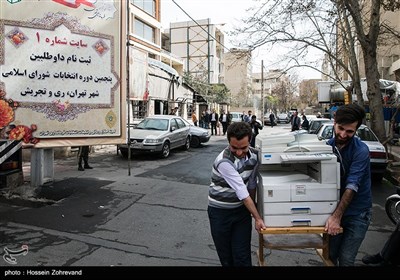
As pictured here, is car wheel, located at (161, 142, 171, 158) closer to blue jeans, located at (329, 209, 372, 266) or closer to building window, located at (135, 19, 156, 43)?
blue jeans, located at (329, 209, 372, 266)

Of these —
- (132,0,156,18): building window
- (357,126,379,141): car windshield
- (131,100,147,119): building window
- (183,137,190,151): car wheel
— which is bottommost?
(183,137,190,151): car wheel

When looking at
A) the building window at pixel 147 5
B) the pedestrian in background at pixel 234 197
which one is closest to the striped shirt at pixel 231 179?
the pedestrian in background at pixel 234 197

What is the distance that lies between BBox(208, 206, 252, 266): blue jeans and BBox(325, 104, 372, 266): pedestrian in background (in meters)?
0.67

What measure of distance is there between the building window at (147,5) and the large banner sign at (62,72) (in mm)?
19995

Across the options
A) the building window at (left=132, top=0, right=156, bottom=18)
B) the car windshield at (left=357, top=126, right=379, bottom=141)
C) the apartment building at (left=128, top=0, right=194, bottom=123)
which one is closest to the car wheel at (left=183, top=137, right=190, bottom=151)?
the apartment building at (left=128, top=0, right=194, bottom=123)

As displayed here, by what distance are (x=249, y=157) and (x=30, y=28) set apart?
630 cm

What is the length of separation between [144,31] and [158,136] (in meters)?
17.9

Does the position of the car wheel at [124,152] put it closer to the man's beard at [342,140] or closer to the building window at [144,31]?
the man's beard at [342,140]

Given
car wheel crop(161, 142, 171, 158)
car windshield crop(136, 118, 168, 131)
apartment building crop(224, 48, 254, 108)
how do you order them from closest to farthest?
1. car wheel crop(161, 142, 171, 158)
2. car windshield crop(136, 118, 168, 131)
3. apartment building crop(224, 48, 254, 108)

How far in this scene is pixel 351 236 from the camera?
9.09ft

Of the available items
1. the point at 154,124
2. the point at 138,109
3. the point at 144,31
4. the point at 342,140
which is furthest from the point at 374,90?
the point at 144,31

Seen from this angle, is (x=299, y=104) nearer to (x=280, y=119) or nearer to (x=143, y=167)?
(x=280, y=119)

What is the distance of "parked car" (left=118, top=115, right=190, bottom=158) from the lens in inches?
500

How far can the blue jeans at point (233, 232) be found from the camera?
2.79 m
